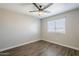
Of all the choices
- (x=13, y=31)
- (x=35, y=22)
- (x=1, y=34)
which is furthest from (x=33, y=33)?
(x=1, y=34)

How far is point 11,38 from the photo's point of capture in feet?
6.57

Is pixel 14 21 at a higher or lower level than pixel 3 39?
higher

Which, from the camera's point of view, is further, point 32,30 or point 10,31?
point 10,31

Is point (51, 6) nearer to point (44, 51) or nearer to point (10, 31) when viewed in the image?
point (44, 51)

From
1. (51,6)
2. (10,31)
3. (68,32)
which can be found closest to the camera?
(51,6)

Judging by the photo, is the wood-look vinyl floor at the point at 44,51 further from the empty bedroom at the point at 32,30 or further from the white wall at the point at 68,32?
the white wall at the point at 68,32

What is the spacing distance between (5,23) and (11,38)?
512 millimetres

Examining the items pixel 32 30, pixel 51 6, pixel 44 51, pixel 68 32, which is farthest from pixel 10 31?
pixel 68 32

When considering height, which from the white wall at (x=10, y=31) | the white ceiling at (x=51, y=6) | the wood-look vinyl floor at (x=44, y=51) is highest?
the white ceiling at (x=51, y=6)

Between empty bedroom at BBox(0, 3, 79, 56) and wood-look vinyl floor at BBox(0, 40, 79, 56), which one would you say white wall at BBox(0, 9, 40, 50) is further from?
wood-look vinyl floor at BBox(0, 40, 79, 56)

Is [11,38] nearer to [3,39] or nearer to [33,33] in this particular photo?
[3,39]

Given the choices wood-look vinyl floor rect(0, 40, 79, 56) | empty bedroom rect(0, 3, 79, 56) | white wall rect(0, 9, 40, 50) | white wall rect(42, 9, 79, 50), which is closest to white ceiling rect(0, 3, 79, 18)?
Answer: empty bedroom rect(0, 3, 79, 56)

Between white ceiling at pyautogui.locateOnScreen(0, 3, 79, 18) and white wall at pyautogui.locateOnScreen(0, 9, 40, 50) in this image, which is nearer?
white ceiling at pyautogui.locateOnScreen(0, 3, 79, 18)

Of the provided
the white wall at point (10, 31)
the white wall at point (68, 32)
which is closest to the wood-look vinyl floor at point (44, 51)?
the white wall at point (68, 32)
